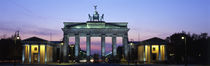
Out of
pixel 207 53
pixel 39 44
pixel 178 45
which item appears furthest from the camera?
pixel 39 44

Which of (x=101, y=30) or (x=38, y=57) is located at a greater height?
(x=101, y=30)

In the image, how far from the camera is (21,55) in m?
127

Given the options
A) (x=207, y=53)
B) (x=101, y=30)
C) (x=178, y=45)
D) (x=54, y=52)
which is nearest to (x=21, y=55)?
(x=54, y=52)

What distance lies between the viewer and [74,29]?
144m

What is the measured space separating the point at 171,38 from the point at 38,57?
2108 inches

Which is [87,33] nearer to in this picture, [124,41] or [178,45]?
[124,41]

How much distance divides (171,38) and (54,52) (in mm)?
48644

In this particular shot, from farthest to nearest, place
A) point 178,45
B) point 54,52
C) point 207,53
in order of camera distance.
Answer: point 54,52 → point 178,45 → point 207,53

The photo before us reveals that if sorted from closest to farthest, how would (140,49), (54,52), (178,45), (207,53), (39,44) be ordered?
(207,53)
(178,45)
(39,44)
(140,49)
(54,52)

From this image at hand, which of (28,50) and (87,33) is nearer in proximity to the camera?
(28,50)

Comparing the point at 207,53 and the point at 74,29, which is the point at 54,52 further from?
the point at 207,53

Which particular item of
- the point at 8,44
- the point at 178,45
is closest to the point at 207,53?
the point at 178,45

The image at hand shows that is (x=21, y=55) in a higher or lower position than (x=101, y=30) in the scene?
lower

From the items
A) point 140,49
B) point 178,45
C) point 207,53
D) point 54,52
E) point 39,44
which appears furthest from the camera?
point 54,52
